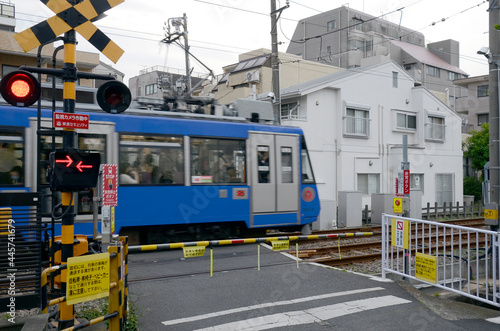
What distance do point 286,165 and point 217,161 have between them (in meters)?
2.12

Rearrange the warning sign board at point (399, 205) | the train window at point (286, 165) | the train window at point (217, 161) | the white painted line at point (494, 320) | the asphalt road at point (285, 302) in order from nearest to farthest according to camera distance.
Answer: the asphalt road at point (285, 302) → the white painted line at point (494, 320) → the warning sign board at point (399, 205) → the train window at point (217, 161) → the train window at point (286, 165)

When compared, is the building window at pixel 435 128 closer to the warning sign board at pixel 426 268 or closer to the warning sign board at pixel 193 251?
the warning sign board at pixel 426 268

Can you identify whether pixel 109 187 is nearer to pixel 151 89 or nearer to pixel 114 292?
pixel 114 292

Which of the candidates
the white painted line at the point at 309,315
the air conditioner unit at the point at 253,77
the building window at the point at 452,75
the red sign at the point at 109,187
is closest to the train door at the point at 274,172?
the red sign at the point at 109,187

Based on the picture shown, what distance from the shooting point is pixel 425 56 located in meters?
46.1

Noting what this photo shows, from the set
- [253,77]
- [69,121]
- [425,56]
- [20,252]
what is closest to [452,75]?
[425,56]

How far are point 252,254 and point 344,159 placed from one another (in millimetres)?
12797

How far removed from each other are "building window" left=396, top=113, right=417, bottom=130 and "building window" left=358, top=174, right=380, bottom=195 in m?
3.62

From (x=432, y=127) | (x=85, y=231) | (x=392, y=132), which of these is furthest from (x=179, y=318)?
(x=432, y=127)

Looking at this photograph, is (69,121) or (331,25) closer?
(69,121)

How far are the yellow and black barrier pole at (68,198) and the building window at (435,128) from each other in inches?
972

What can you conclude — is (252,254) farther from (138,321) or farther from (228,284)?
(138,321)

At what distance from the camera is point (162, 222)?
10.7 metres

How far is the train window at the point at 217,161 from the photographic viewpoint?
11.2 m
